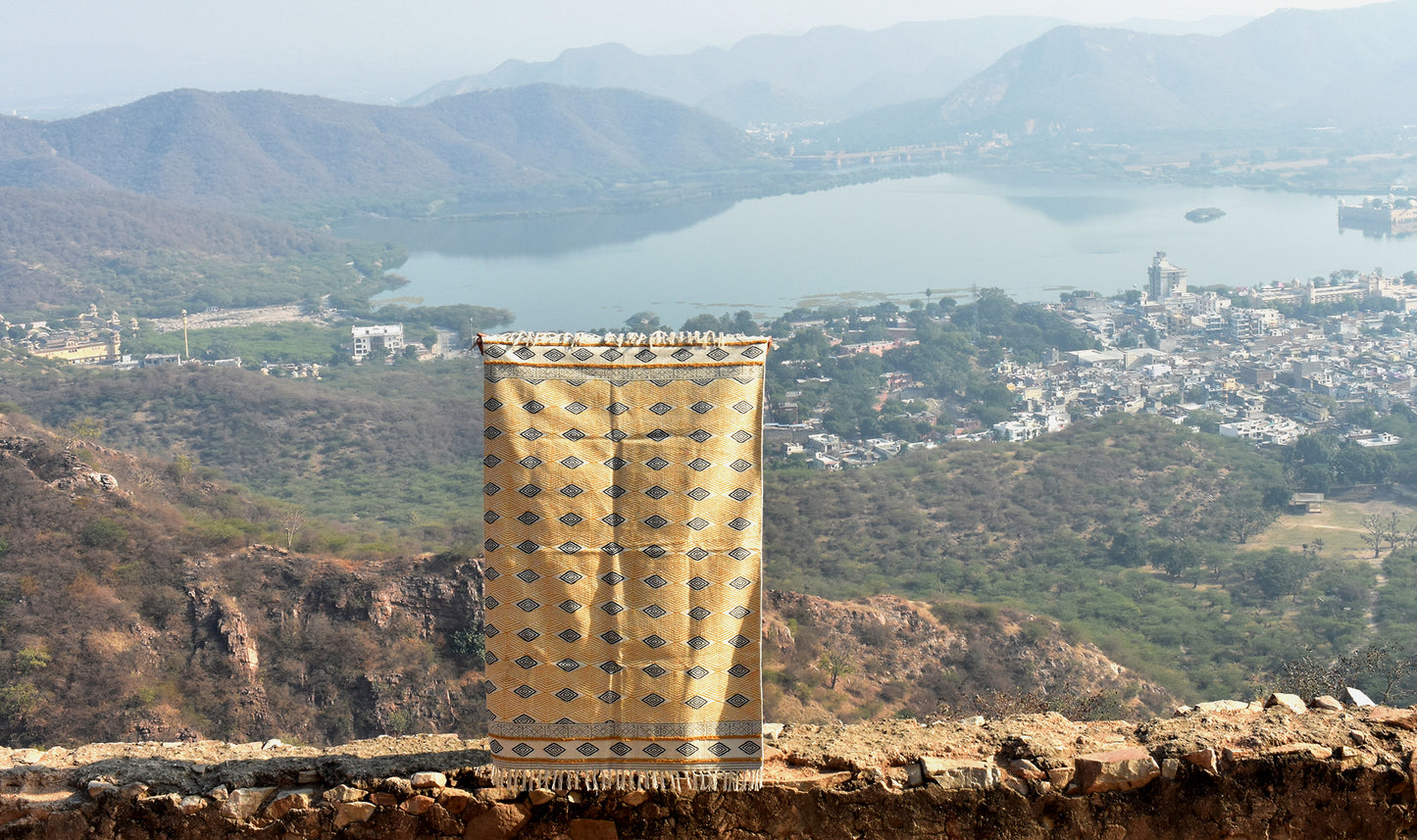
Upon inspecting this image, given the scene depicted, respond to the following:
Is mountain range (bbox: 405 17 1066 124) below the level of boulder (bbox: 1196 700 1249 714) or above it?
above

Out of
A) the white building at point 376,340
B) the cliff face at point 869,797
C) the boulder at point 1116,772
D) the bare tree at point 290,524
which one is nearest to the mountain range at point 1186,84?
the white building at point 376,340

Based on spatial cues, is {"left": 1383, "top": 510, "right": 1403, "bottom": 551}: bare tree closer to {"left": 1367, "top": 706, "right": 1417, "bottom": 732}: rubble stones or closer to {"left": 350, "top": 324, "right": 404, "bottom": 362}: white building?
{"left": 1367, "top": 706, "right": 1417, "bottom": 732}: rubble stones

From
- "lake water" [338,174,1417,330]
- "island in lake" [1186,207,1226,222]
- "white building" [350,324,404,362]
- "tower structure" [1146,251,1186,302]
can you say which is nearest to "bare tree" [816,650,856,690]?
"white building" [350,324,404,362]

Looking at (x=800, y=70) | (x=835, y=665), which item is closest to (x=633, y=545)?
(x=835, y=665)

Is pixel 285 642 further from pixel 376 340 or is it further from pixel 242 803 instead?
pixel 376 340

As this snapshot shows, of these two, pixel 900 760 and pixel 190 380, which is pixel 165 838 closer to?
pixel 900 760
